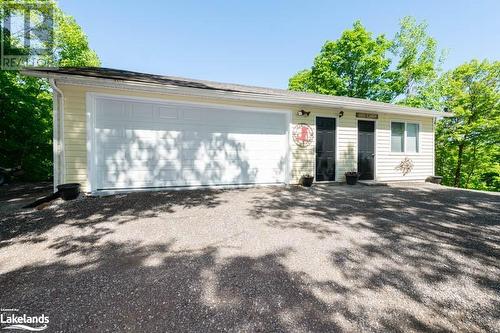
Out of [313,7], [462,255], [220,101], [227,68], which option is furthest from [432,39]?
[462,255]

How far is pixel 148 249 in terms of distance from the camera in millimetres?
2711

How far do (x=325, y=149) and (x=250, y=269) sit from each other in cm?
616

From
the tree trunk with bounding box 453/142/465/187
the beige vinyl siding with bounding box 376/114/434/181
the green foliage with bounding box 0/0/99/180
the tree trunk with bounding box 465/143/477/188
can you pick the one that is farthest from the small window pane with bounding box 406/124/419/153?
the green foliage with bounding box 0/0/99/180

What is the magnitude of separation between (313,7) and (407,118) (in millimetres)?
8089

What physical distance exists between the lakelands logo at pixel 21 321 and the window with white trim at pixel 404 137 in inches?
392

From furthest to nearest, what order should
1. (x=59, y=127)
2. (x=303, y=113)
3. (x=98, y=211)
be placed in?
(x=303, y=113)
(x=59, y=127)
(x=98, y=211)

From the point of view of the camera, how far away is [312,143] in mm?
7398

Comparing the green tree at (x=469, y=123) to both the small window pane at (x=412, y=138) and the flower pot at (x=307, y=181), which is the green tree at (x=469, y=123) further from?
the flower pot at (x=307, y=181)

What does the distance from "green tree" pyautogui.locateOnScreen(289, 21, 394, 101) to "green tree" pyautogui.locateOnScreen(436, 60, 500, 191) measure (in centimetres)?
409

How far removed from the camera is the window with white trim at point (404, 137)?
849 cm

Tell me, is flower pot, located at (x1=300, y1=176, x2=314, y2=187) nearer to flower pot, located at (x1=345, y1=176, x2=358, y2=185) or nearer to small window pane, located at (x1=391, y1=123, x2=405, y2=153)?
flower pot, located at (x1=345, y1=176, x2=358, y2=185)

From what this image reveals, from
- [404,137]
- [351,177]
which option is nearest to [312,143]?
[351,177]

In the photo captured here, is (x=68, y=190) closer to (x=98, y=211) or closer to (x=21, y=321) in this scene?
(x=98, y=211)

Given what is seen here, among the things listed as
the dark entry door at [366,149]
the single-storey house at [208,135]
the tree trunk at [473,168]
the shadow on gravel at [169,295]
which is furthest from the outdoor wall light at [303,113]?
the tree trunk at [473,168]
